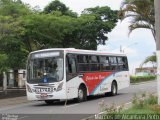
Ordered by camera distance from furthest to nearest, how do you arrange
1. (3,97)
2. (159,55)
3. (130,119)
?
(3,97), (159,55), (130,119)

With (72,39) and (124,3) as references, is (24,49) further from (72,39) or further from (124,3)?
(124,3)

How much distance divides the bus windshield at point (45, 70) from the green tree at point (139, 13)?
179 inches

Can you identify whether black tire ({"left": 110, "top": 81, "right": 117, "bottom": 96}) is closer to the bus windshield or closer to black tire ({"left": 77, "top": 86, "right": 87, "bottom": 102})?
black tire ({"left": 77, "top": 86, "right": 87, "bottom": 102})

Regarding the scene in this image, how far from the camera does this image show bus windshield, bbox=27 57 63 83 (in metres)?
23.0

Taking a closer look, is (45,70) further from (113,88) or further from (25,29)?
(25,29)

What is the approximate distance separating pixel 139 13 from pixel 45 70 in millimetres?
5970

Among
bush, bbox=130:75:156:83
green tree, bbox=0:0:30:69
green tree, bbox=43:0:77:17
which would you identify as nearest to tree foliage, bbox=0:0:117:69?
green tree, bbox=0:0:30:69

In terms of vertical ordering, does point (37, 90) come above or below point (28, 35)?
below

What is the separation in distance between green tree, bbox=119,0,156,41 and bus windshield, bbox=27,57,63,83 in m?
4.56

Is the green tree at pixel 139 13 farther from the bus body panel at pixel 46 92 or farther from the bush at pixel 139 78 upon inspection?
Answer: the bush at pixel 139 78

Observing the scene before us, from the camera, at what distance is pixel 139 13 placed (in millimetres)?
24062

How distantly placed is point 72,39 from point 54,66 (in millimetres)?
18884

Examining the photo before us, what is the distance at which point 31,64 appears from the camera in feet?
78.8

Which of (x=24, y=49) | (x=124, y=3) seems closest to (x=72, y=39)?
(x=24, y=49)
